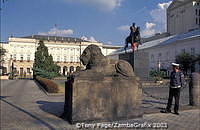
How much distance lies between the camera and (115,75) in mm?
6098

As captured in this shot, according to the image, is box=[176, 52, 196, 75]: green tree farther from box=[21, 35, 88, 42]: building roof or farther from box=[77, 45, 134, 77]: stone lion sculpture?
box=[21, 35, 88, 42]: building roof

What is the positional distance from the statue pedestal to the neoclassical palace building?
84.1 meters

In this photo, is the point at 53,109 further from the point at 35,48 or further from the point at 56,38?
the point at 56,38

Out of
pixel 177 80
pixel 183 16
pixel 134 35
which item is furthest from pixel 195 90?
pixel 183 16

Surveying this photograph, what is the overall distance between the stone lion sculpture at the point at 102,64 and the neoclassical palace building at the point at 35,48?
8369cm

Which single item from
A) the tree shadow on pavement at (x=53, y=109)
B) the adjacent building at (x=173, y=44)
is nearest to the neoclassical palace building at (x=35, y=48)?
the adjacent building at (x=173, y=44)

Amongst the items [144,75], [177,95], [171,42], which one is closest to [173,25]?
[171,42]

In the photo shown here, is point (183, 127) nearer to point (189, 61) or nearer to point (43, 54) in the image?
point (189, 61)

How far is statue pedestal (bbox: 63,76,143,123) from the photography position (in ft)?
17.9

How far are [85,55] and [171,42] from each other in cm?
5446

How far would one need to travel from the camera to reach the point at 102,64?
6.18m

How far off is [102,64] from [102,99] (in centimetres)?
102

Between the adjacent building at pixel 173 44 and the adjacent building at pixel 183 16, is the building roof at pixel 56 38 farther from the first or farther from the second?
the adjacent building at pixel 183 16

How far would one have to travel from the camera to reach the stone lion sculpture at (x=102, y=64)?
613 cm
